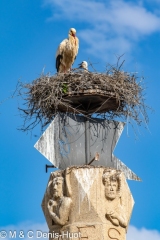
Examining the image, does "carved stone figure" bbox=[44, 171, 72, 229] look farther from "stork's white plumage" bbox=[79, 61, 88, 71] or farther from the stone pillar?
"stork's white plumage" bbox=[79, 61, 88, 71]

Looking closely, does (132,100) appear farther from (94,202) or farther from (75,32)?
(75,32)

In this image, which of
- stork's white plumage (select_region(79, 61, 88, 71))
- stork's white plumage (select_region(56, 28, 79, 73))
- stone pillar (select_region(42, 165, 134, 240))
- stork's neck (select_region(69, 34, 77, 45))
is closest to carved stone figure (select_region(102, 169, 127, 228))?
stone pillar (select_region(42, 165, 134, 240))

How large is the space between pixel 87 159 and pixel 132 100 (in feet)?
4.30

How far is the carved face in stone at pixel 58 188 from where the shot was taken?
37.3ft

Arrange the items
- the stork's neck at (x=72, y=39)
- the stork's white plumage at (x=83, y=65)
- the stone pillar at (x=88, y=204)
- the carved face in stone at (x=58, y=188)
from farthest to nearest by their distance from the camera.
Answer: the stork's neck at (x=72, y=39) < the stork's white plumage at (x=83, y=65) < the carved face in stone at (x=58, y=188) < the stone pillar at (x=88, y=204)

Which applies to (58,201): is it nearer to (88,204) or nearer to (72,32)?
(88,204)

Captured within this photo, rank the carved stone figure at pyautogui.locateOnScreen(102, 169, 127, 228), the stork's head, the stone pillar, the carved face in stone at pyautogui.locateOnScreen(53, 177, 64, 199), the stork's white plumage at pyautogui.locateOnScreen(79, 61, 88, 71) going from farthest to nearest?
the stork's head → the stork's white plumage at pyautogui.locateOnScreen(79, 61, 88, 71) → the carved face in stone at pyautogui.locateOnScreen(53, 177, 64, 199) → the carved stone figure at pyautogui.locateOnScreen(102, 169, 127, 228) → the stone pillar

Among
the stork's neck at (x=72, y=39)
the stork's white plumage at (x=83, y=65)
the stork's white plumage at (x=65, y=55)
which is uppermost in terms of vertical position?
the stork's neck at (x=72, y=39)

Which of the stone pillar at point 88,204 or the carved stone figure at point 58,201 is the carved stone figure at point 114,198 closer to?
the stone pillar at point 88,204

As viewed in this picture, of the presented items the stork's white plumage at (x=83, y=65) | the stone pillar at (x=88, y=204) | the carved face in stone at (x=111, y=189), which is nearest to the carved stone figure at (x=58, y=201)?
the stone pillar at (x=88, y=204)

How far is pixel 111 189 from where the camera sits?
443 inches

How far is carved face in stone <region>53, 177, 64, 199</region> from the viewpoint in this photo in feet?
37.3

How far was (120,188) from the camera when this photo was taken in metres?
11.4

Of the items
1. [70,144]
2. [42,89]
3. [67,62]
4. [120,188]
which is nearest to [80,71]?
[42,89]
